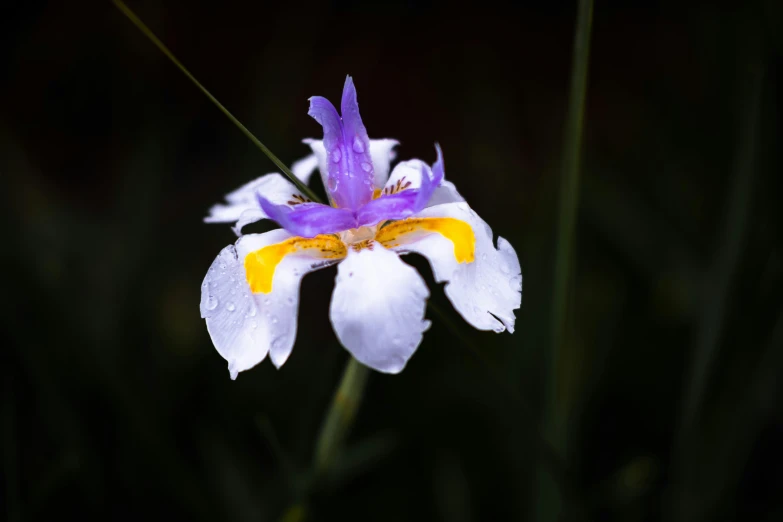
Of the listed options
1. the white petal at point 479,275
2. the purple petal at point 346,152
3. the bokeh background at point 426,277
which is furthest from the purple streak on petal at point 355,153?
the bokeh background at point 426,277
